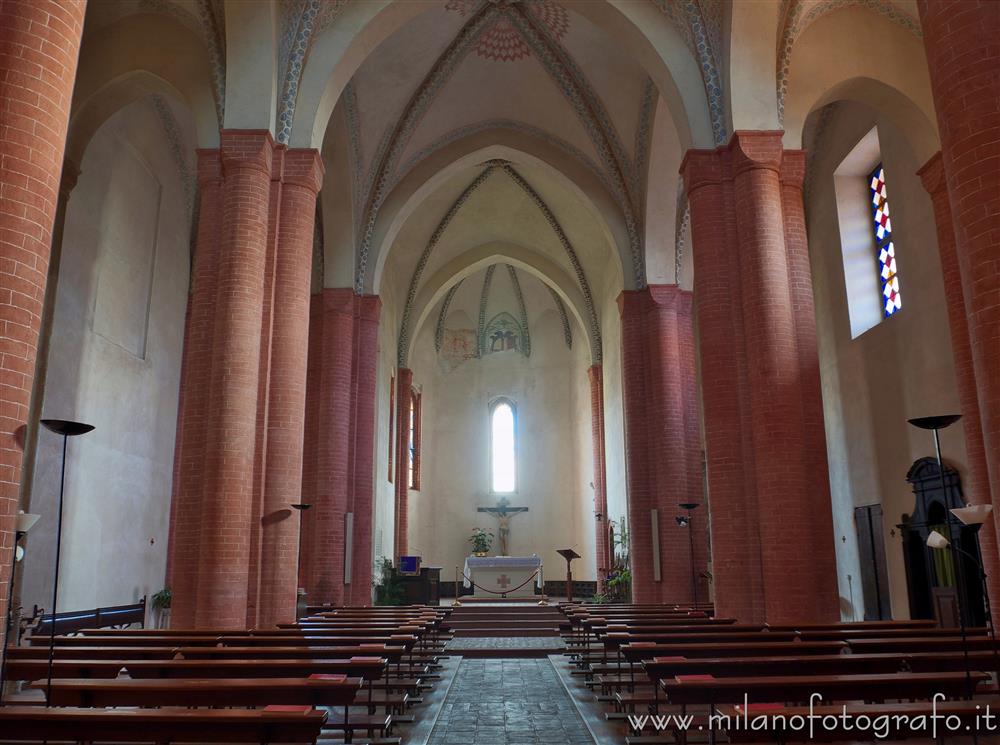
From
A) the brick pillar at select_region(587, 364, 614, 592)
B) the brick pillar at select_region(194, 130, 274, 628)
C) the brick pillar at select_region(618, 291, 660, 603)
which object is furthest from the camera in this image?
the brick pillar at select_region(587, 364, 614, 592)

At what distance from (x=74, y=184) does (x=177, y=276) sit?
3.82m

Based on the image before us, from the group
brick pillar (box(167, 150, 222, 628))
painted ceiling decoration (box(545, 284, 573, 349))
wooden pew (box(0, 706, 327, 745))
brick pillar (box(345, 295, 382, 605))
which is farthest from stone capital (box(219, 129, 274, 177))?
painted ceiling decoration (box(545, 284, 573, 349))

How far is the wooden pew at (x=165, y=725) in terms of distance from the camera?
3508 millimetres

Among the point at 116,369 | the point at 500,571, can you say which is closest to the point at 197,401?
the point at 116,369

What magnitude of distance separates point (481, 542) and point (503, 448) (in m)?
3.61

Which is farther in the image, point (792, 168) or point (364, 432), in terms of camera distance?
point (364, 432)

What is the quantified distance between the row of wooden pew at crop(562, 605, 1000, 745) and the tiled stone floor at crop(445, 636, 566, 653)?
17.4 feet

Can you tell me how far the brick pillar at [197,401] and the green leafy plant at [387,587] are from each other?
360 inches

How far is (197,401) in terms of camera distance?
9578 millimetres

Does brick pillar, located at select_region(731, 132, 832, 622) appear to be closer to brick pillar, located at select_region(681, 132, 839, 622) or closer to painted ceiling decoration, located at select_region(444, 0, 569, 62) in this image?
brick pillar, located at select_region(681, 132, 839, 622)

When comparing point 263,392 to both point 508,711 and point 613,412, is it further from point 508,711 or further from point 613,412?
point 613,412

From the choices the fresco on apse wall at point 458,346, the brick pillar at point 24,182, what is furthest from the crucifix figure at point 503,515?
the brick pillar at point 24,182

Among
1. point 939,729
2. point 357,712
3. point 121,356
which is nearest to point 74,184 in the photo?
point 121,356

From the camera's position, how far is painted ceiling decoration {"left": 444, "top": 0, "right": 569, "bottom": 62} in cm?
1420
